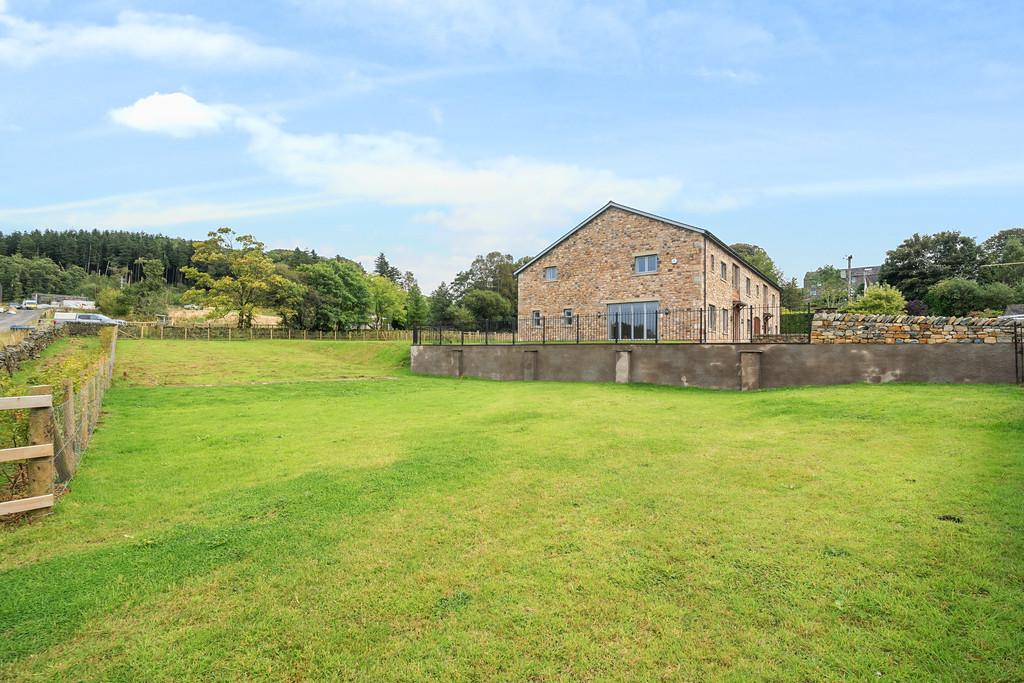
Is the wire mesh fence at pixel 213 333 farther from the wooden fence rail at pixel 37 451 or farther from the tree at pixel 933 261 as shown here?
the tree at pixel 933 261

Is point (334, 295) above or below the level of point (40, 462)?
above

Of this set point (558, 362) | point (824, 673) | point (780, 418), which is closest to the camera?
point (824, 673)

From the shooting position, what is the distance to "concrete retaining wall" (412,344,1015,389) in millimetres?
12656

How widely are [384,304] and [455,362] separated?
168ft

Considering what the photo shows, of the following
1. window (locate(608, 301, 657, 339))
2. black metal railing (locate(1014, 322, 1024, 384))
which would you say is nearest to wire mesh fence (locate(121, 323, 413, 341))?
window (locate(608, 301, 657, 339))

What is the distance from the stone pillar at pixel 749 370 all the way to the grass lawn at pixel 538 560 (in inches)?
267

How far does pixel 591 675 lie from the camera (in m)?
2.71

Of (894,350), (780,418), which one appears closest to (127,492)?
(780,418)

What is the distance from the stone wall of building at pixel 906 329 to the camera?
13.0 meters

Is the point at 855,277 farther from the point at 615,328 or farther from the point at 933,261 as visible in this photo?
the point at 615,328

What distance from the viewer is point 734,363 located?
15.7 metres

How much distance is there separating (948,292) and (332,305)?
6104 cm

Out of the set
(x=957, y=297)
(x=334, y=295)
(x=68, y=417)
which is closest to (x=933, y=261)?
(x=957, y=297)

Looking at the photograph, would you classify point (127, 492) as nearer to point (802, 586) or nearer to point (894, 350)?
point (802, 586)
